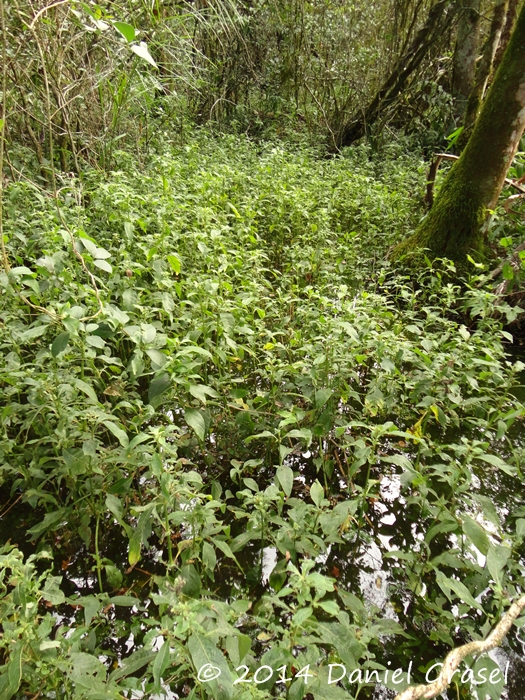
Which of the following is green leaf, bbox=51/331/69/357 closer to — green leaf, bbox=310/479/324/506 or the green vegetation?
the green vegetation

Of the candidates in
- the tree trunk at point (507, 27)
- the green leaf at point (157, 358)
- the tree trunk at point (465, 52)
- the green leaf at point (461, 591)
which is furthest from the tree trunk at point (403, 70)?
the green leaf at point (461, 591)

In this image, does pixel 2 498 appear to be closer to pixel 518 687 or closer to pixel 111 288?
pixel 111 288

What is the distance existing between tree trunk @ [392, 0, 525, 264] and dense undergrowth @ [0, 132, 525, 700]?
1.05 meters

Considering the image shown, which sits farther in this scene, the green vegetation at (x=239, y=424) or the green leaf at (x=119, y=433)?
the green leaf at (x=119, y=433)

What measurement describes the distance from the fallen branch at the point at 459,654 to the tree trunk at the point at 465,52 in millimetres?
6375

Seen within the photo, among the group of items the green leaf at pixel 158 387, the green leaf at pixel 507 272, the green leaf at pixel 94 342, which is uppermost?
the green leaf at pixel 507 272

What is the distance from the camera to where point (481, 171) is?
3436 millimetres

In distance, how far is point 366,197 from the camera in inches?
173

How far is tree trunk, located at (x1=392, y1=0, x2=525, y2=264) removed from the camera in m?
3.19

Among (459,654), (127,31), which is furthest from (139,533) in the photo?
(127,31)

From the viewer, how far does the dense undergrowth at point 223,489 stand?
1.25 metres

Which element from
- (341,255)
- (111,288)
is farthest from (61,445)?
(341,255)

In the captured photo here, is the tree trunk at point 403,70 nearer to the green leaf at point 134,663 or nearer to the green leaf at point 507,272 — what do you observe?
the green leaf at point 507,272

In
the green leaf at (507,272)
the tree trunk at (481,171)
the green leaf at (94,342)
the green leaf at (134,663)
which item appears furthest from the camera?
the tree trunk at (481,171)
